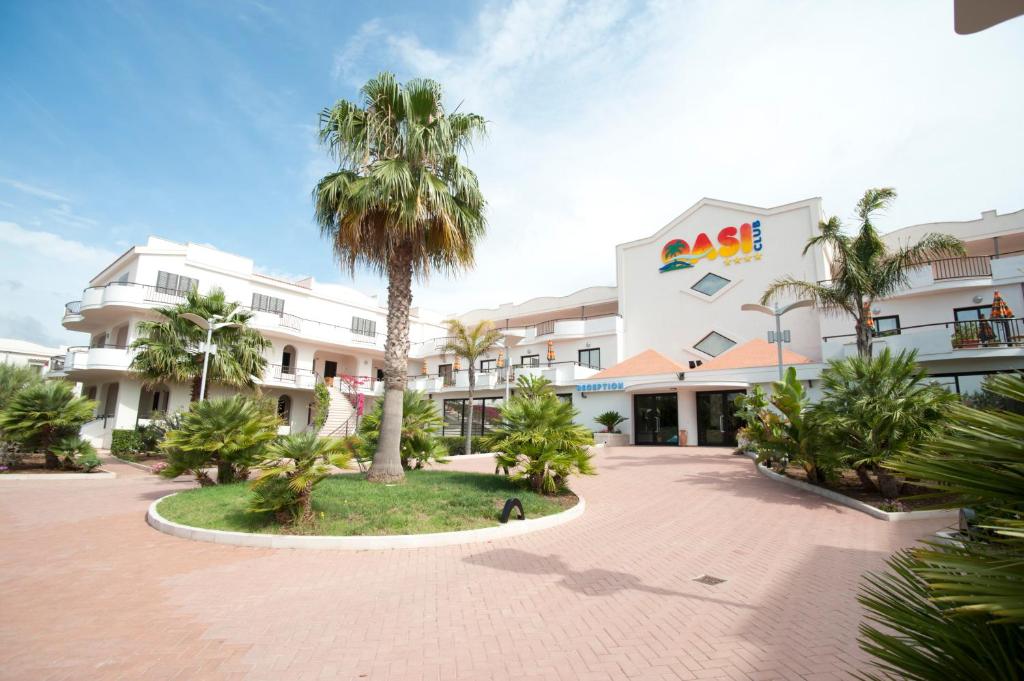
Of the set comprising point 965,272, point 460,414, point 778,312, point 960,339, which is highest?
point 965,272

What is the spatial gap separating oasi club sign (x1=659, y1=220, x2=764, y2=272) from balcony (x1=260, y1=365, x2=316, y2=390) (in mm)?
24991

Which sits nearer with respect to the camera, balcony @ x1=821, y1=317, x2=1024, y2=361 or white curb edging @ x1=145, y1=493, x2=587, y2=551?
white curb edging @ x1=145, y1=493, x2=587, y2=551

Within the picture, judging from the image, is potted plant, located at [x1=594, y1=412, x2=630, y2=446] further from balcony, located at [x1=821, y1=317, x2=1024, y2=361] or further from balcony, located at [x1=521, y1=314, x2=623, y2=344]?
balcony, located at [x1=821, y1=317, x2=1024, y2=361]

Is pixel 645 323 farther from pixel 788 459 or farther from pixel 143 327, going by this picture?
pixel 143 327

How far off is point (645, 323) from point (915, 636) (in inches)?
1318

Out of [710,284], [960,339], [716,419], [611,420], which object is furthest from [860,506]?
[710,284]

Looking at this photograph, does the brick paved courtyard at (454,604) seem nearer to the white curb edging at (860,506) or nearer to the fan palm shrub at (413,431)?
the white curb edging at (860,506)

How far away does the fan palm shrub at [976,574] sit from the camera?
1.34m

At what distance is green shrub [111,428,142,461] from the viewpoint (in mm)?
23266

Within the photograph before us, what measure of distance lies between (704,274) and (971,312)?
13106 mm

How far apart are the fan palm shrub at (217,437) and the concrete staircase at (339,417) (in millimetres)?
15851

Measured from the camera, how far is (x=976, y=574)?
1.41 meters

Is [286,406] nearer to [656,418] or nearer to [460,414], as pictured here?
[460,414]

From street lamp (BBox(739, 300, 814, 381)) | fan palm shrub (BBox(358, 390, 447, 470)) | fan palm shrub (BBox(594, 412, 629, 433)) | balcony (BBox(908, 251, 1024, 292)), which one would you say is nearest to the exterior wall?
balcony (BBox(908, 251, 1024, 292))
